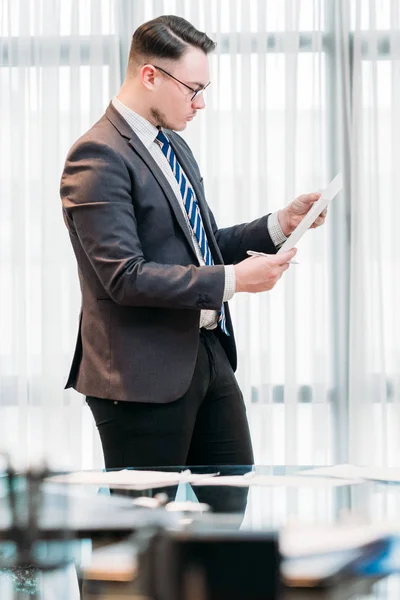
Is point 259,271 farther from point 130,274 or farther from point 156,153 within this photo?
point 156,153

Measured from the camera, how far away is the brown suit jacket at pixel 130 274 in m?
1.79

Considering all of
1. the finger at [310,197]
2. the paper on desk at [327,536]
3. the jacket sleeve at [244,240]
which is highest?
the finger at [310,197]

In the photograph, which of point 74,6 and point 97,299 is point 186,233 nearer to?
point 97,299

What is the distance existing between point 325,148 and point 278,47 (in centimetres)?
47

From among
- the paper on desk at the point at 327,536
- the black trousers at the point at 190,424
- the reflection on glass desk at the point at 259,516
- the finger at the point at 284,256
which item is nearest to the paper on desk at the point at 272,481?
the reflection on glass desk at the point at 259,516

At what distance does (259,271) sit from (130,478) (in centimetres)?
65

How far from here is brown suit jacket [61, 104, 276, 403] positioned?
1.79 metres

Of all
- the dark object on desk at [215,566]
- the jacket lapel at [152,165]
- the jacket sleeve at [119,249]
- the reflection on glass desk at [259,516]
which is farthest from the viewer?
the jacket lapel at [152,165]

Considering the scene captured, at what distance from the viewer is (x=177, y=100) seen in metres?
1.95

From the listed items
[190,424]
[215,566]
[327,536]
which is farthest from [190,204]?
[215,566]

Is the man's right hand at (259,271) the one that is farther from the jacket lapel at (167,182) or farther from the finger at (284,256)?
the jacket lapel at (167,182)

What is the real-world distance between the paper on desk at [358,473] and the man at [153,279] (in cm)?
49

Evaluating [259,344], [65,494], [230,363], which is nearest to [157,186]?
[230,363]

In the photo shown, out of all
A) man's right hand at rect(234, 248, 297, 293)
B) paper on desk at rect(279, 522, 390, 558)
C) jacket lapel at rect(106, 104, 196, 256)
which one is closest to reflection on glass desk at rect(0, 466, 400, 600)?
paper on desk at rect(279, 522, 390, 558)
